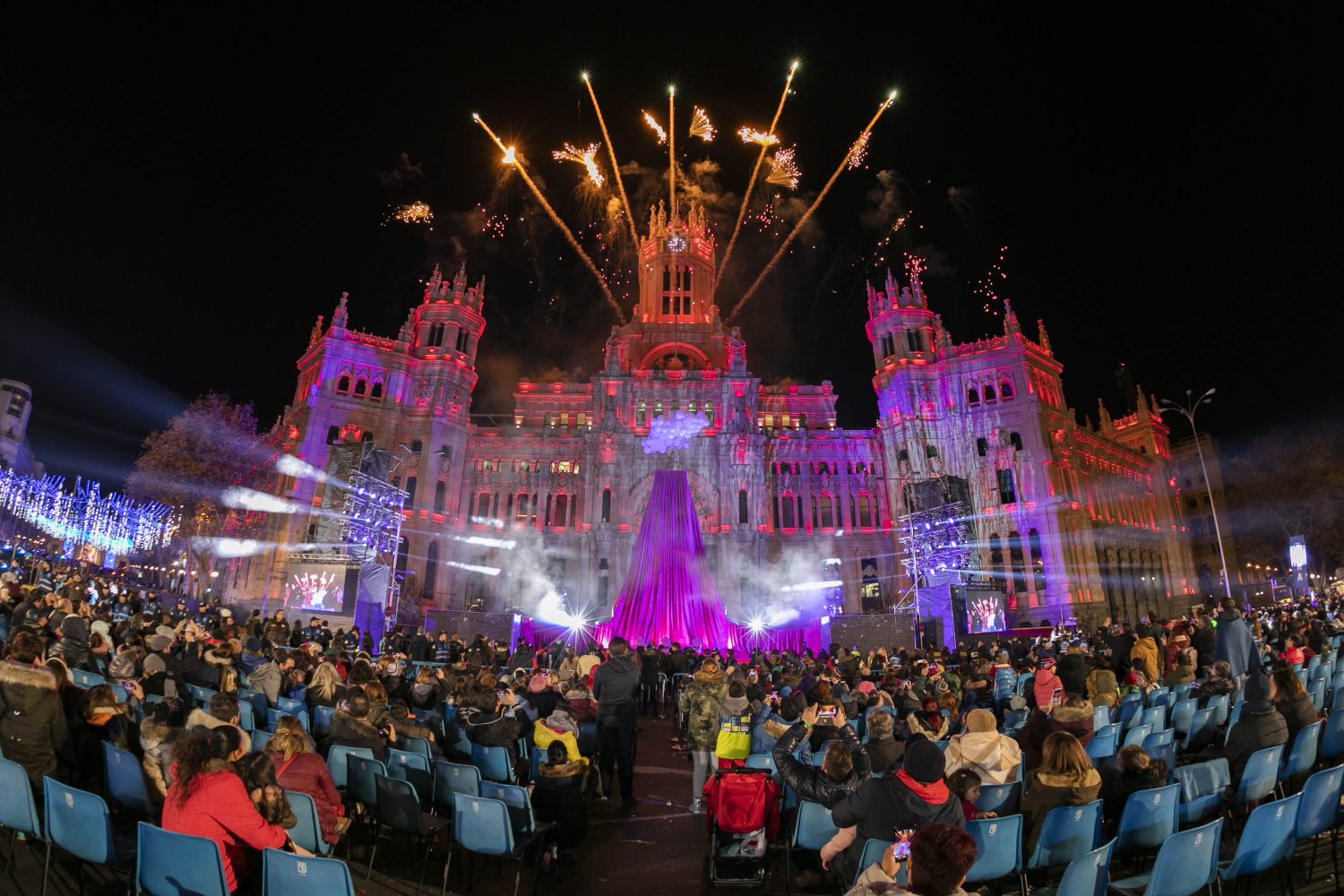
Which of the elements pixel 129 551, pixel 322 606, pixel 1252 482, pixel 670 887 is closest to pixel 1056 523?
pixel 1252 482

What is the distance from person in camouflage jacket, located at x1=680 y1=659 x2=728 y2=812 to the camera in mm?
9250

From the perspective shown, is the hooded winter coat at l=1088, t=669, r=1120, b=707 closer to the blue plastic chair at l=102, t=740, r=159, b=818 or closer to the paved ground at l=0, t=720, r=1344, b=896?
the paved ground at l=0, t=720, r=1344, b=896

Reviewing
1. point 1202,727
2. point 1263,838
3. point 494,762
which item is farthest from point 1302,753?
point 494,762

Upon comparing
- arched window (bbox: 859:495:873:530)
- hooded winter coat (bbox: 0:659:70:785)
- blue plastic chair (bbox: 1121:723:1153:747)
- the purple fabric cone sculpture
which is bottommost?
blue plastic chair (bbox: 1121:723:1153:747)

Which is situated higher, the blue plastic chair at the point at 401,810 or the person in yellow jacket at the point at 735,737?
the person in yellow jacket at the point at 735,737

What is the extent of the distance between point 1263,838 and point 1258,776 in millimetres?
1895

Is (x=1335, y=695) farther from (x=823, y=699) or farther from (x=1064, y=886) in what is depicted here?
(x=1064, y=886)

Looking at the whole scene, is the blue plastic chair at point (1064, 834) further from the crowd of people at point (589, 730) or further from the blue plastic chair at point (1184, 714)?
the blue plastic chair at point (1184, 714)

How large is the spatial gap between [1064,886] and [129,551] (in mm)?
80170

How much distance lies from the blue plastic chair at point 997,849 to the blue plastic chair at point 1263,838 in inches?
57.5

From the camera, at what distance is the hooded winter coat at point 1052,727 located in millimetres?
7680

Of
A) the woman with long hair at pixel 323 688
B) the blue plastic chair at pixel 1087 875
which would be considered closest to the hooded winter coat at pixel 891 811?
the blue plastic chair at pixel 1087 875

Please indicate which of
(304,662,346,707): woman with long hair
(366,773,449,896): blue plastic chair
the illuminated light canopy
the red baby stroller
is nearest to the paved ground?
the red baby stroller

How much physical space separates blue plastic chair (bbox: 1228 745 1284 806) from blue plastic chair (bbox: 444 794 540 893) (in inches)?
259
